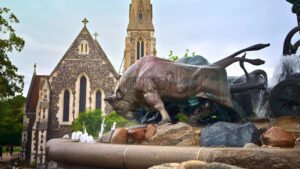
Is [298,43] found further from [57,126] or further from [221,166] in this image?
[57,126]

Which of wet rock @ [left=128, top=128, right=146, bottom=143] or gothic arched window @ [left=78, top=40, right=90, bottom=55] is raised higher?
gothic arched window @ [left=78, top=40, right=90, bottom=55]

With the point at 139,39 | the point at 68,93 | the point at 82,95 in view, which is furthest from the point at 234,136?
the point at 139,39

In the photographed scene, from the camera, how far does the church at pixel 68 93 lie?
30391 millimetres

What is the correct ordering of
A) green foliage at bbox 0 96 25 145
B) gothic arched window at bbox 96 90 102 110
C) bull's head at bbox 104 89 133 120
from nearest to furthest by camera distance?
bull's head at bbox 104 89 133 120, gothic arched window at bbox 96 90 102 110, green foliage at bbox 0 96 25 145

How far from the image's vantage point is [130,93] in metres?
6.15

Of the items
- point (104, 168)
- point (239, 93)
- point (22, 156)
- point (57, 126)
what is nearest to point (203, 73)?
point (239, 93)

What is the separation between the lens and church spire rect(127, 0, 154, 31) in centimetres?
5000

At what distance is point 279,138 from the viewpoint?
3.83 metres

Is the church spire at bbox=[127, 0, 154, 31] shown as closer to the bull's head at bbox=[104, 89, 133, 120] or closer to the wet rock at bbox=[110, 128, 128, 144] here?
the bull's head at bbox=[104, 89, 133, 120]

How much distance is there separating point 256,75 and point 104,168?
3.77 m

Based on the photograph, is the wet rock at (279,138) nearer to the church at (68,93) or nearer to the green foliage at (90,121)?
the green foliage at (90,121)

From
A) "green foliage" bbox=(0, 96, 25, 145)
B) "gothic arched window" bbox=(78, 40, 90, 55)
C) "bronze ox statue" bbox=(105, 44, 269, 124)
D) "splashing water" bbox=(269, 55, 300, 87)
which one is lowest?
"green foliage" bbox=(0, 96, 25, 145)

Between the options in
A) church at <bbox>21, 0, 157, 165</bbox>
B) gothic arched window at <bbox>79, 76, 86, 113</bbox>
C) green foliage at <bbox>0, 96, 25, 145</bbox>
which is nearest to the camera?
church at <bbox>21, 0, 157, 165</bbox>

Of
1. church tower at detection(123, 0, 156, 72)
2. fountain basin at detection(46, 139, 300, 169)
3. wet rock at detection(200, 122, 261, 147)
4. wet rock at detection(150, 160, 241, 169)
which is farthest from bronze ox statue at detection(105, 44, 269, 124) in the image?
church tower at detection(123, 0, 156, 72)
